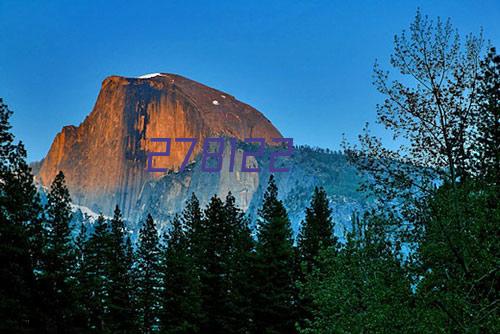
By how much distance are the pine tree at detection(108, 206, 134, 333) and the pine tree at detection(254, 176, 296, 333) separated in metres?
11.9

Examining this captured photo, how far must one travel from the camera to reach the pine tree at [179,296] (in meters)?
40.7

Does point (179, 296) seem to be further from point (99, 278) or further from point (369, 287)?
point (369, 287)

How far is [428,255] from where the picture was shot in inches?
557

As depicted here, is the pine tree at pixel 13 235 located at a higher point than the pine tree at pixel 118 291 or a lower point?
higher

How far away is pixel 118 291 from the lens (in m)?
46.2

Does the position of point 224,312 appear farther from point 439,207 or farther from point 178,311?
point 439,207

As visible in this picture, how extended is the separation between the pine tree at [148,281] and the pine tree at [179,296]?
1675 mm

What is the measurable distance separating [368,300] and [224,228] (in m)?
33.2

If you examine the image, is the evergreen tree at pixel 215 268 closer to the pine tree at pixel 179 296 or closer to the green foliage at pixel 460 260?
the pine tree at pixel 179 296

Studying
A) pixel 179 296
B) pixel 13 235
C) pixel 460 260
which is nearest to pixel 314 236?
pixel 179 296

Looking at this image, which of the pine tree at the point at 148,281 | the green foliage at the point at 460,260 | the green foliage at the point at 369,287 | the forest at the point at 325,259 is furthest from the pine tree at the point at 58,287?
the green foliage at the point at 460,260

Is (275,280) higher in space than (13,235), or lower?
lower

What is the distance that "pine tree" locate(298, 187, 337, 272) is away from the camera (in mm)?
43344

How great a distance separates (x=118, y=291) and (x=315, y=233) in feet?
54.6
